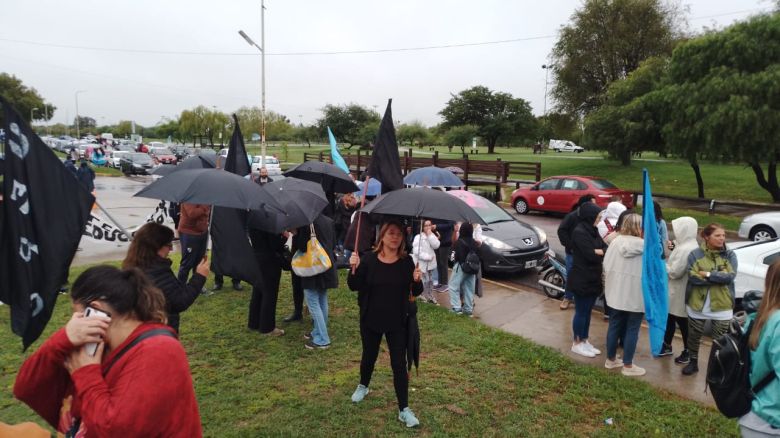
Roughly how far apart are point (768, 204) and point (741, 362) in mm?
20695

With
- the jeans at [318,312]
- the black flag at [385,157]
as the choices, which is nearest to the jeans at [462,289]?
the jeans at [318,312]

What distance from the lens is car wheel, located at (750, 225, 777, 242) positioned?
12.4m

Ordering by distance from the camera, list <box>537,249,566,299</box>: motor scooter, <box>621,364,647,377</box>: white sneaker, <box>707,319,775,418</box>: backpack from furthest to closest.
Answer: <box>537,249,566,299</box>: motor scooter < <box>621,364,647,377</box>: white sneaker < <box>707,319,775,418</box>: backpack

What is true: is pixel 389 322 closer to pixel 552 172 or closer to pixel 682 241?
pixel 682 241

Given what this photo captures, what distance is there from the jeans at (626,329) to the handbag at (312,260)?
9.97 feet

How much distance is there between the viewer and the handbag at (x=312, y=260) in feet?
17.2

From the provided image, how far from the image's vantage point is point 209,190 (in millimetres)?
3973

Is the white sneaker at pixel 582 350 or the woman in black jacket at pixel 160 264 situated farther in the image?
the white sneaker at pixel 582 350

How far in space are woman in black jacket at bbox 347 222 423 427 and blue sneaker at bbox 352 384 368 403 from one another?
0.47 meters

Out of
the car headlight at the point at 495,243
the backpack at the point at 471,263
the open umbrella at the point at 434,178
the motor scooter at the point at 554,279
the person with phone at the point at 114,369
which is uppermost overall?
the open umbrella at the point at 434,178

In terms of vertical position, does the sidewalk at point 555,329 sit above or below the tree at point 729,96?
below

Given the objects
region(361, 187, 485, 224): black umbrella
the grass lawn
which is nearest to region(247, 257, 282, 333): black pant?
the grass lawn

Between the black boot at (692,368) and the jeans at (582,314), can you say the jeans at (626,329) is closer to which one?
the jeans at (582,314)

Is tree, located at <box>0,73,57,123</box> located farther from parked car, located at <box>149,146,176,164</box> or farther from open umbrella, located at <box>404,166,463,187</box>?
open umbrella, located at <box>404,166,463,187</box>
